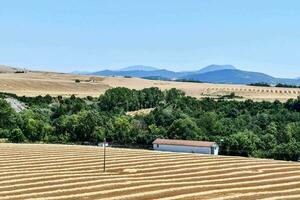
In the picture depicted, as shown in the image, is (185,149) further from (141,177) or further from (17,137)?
(141,177)

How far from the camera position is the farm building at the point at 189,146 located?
83250mm

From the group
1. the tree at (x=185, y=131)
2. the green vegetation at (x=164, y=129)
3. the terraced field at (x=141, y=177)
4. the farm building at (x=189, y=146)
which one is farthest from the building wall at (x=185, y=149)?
the tree at (x=185, y=131)

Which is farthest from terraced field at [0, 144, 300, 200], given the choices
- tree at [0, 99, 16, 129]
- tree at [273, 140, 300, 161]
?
tree at [0, 99, 16, 129]

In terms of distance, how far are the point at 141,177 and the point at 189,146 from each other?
1374 inches

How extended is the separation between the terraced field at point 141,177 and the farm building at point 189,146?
1171 cm

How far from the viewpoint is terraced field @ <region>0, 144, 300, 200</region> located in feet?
137

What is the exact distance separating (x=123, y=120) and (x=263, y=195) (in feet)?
215

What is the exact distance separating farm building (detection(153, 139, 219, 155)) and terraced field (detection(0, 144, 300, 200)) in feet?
38.4

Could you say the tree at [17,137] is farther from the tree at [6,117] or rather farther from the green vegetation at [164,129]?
the tree at [6,117]

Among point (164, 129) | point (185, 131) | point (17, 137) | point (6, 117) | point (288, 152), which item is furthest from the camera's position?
point (6, 117)

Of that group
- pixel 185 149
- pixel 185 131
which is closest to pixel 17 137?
pixel 185 131

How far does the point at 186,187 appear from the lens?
44.9 m

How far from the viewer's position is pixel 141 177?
50250 mm

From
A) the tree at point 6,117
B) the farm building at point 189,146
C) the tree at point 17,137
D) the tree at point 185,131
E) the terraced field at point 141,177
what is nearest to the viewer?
the terraced field at point 141,177
